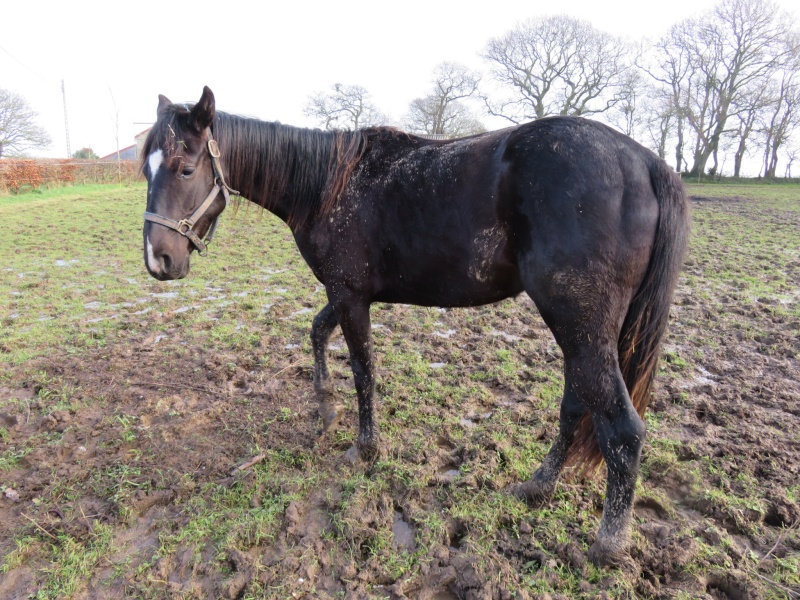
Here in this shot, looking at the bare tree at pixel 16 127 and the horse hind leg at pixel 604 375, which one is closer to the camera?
the horse hind leg at pixel 604 375

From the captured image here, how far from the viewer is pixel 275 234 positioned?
11.6 metres

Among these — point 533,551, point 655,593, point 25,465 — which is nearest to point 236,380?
point 25,465

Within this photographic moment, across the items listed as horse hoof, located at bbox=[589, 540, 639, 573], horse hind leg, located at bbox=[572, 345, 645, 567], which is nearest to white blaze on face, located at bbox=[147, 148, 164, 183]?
horse hind leg, located at bbox=[572, 345, 645, 567]

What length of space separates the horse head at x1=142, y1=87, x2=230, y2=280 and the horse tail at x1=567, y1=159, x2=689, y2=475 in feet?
7.93

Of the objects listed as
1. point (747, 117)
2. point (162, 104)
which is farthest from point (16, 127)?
point (747, 117)

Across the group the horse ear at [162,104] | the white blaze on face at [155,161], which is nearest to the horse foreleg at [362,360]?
the white blaze on face at [155,161]

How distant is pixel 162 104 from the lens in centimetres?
267

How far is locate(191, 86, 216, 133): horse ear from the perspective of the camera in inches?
93.0

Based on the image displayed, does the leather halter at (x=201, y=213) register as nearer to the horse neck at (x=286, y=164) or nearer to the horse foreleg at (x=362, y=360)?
the horse neck at (x=286, y=164)

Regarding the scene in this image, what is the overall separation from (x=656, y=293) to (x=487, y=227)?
91 centimetres

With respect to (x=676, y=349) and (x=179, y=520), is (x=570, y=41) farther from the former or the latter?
(x=179, y=520)

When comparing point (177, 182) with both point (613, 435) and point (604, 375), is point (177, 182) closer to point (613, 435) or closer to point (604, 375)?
point (604, 375)

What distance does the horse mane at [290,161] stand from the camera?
105 inches

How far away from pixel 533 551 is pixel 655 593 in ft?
1.76
